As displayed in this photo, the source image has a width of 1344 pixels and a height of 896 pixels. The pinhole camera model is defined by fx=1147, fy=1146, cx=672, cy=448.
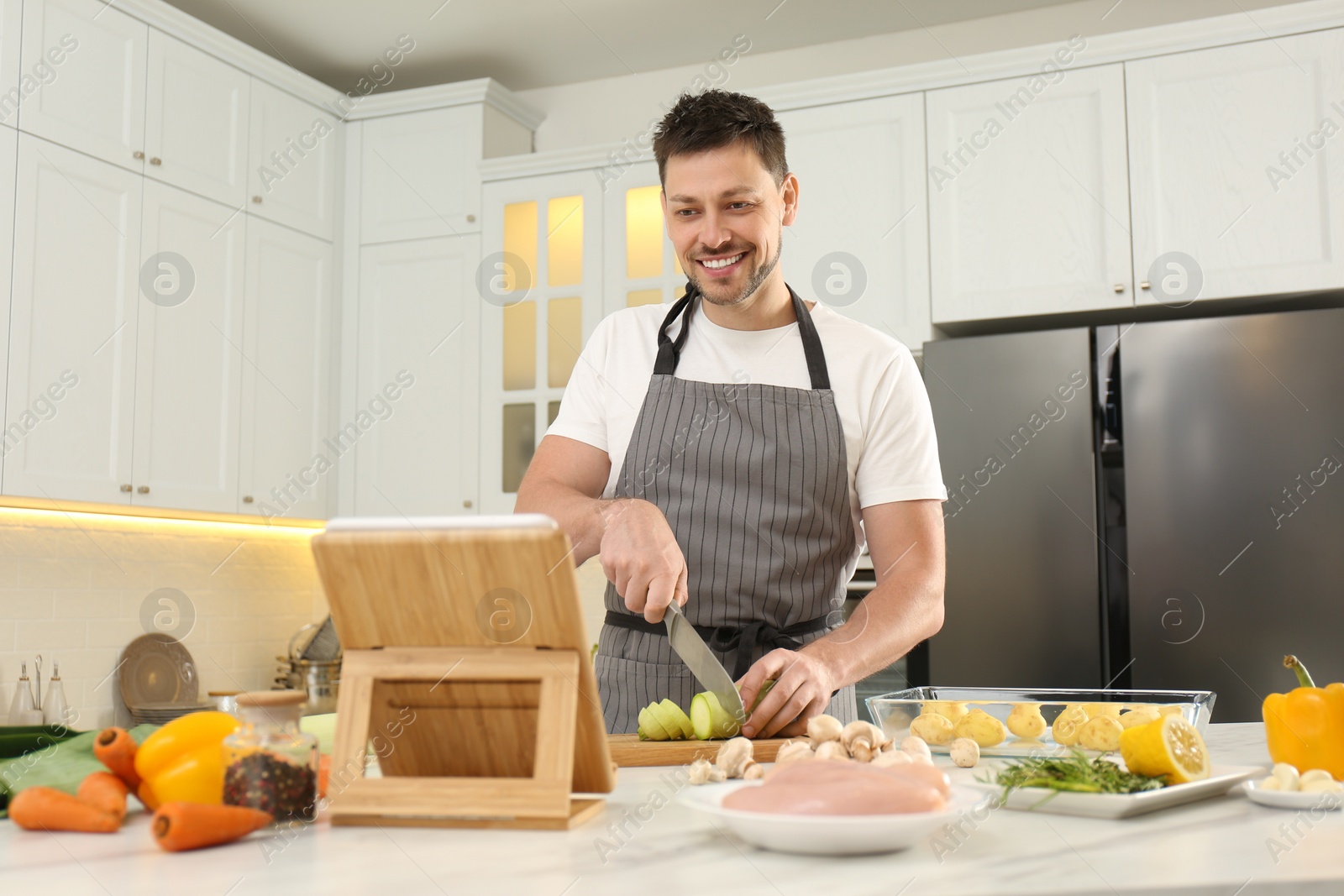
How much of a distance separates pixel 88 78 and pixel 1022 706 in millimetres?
2665

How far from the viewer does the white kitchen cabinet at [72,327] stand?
261 cm

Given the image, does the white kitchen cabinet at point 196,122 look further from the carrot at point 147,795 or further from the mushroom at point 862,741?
the mushroom at point 862,741

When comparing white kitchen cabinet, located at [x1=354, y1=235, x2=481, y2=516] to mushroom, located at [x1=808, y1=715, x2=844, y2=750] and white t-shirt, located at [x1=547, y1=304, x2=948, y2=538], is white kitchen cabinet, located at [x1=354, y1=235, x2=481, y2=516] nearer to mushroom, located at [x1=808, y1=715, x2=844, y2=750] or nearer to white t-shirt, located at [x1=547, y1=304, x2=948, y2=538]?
white t-shirt, located at [x1=547, y1=304, x2=948, y2=538]

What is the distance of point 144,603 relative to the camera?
3.19 metres

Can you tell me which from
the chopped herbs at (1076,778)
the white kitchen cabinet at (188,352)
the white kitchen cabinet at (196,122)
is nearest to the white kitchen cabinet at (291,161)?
the white kitchen cabinet at (196,122)

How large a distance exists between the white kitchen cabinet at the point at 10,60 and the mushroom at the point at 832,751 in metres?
2.52

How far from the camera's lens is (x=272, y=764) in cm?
80

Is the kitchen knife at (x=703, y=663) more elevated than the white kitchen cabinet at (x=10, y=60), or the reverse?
the white kitchen cabinet at (x=10, y=60)

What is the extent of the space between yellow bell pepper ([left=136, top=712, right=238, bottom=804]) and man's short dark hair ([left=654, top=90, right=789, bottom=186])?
1051 mm

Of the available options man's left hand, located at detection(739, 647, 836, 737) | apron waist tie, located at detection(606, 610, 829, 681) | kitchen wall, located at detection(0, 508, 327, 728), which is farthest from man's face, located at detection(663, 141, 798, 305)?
kitchen wall, located at detection(0, 508, 327, 728)

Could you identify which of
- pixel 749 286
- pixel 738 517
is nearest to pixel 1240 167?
pixel 749 286

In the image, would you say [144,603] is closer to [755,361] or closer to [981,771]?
[755,361]

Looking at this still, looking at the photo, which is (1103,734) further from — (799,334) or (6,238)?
(6,238)

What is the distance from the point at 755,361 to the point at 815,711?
2.12ft
